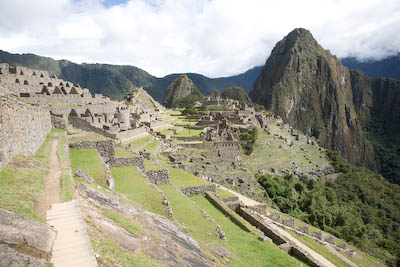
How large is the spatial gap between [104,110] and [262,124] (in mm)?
47859

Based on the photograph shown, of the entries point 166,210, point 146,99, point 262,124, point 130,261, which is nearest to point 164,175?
point 166,210

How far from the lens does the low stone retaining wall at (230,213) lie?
14.4 m

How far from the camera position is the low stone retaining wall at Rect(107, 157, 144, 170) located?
15273 millimetres

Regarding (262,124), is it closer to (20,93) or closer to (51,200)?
(20,93)

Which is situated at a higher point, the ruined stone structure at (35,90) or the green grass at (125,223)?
the ruined stone structure at (35,90)

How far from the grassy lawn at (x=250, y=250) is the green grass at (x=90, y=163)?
652 centimetres

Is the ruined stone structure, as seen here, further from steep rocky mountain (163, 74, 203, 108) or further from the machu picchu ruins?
steep rocky mountain (163, 74, 203, 108)

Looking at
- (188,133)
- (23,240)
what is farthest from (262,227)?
(188,133)

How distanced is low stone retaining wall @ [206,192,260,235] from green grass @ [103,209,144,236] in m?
8.50

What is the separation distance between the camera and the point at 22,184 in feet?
23.9

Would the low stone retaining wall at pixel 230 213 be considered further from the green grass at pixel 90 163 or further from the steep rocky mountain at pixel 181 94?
the steep rocky mountain at pixel 181 94

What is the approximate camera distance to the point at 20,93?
2638cm

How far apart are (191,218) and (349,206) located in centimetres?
4817

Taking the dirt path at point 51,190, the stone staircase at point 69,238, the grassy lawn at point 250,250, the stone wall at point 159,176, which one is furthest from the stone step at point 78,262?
the stone wall at point 159,176
